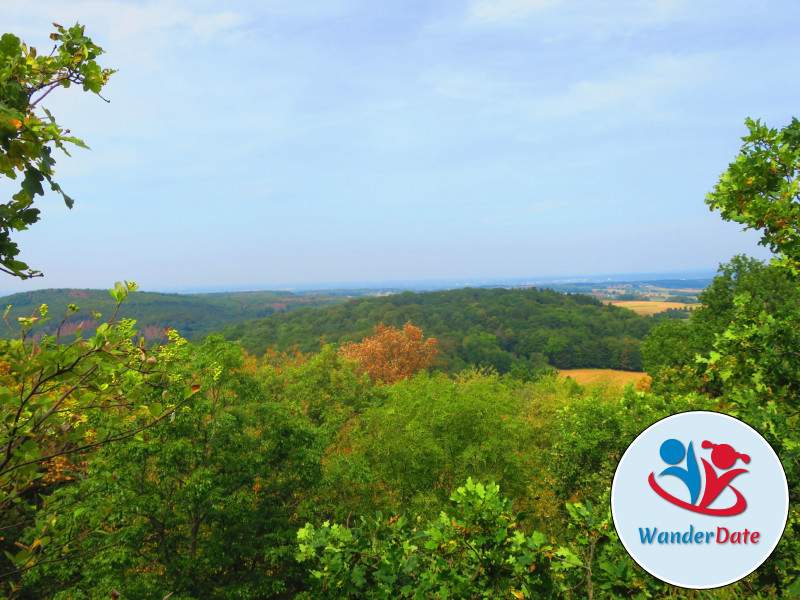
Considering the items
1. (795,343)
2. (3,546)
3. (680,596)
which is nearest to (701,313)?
(795,343)

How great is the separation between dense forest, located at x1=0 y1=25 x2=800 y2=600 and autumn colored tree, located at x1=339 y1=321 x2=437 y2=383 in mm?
9075

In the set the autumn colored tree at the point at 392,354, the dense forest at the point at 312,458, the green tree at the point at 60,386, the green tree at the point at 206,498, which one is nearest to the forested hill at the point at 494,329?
the autumn colored tree at the point at 392,354

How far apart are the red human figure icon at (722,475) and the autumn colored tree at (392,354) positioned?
29575 millimetres

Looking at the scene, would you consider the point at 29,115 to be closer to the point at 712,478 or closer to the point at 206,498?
the point at 712,478

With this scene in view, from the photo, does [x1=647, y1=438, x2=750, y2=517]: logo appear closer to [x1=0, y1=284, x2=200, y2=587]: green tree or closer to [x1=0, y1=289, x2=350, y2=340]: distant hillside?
[x1=0, y1=284, x2=200, y2=587]: green tree

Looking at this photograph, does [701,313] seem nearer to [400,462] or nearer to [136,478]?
[400,462]

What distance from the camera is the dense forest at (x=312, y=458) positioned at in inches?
102

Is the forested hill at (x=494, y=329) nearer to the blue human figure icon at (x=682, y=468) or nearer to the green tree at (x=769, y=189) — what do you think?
the green tree at (x=769, y=189)

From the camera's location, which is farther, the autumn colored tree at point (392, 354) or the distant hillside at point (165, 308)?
the distant hillside at point (165, 308)

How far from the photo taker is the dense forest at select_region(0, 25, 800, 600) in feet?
8.52

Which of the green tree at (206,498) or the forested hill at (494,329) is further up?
the green tree at (206,498)

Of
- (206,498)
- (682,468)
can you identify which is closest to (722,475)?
(682,468)

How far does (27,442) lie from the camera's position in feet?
7.81

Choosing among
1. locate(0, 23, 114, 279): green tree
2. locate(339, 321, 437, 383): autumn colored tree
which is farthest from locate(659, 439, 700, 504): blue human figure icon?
locate(339, 321, 437, 383): autumn colored tree
